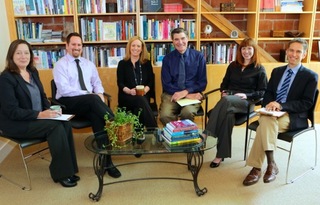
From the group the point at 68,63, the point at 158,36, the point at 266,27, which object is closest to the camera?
the point at 68,63

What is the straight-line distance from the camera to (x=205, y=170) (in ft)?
9.29

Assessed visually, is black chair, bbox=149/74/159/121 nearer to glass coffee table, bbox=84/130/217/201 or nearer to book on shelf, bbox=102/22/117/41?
glass coffee table, bbox=84/130/217/201

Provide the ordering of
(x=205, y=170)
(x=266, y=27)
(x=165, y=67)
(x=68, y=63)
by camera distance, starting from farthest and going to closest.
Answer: (x=266, y=27), (x=165, y=67), (x=68, y=63), (x=205, y=170)

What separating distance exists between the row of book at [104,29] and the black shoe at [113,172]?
5.66ft

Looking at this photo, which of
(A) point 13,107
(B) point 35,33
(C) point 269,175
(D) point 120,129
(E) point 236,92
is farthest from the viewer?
(B) point 35,33

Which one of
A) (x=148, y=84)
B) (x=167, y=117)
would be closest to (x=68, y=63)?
(x=148, y=84)

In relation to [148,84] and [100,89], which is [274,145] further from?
[100,89]

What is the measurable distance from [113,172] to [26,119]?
86 cm

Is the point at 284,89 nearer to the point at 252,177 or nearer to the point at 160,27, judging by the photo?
the point at 252,177

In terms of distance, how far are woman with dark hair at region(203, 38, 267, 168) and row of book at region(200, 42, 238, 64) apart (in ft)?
2.43

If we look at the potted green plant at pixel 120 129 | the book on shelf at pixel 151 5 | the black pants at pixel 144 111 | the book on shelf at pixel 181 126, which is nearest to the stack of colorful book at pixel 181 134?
the book on shelf at pixel 181 126

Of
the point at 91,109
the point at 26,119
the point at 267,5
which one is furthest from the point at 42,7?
the point at 267,5

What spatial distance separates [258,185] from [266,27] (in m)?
2.41

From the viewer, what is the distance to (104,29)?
12.4ft
